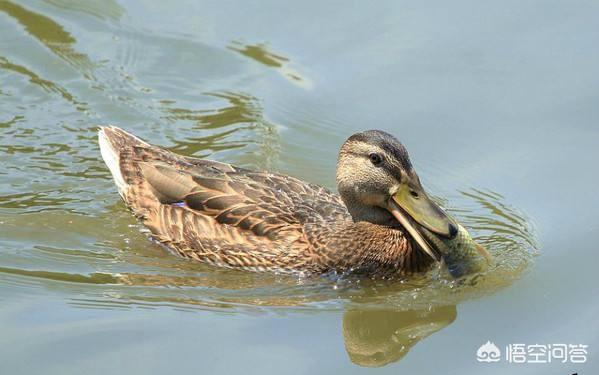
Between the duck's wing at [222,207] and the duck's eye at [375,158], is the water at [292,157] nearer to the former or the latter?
the duck's wing at [222,207]

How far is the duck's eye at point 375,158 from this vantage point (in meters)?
9.77

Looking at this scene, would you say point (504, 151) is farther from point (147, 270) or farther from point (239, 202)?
point (147, 270)

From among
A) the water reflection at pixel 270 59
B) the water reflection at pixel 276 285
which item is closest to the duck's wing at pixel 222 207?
the water reflection at pixel 276 285

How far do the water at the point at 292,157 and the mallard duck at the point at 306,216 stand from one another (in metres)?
0.18

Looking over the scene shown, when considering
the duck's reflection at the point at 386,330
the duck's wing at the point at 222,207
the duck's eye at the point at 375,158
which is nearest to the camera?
the duck's reflection at the point at 386,330

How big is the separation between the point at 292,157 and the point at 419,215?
9.63 feet

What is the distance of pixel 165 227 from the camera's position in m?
10.9

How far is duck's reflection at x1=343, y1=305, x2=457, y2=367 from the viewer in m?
8.88

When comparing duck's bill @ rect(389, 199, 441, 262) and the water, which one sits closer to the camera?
the water

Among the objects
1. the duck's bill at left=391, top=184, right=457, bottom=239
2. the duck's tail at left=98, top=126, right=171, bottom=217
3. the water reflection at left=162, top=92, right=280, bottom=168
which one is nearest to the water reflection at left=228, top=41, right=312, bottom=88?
the water reflection at left=162, top=92, right=280, bottom=168

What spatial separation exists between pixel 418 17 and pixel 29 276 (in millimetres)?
5944

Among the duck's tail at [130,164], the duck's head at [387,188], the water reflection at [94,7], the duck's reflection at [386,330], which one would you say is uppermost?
the water reflection at [94,7]

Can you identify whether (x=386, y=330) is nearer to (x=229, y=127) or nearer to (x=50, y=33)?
(x=229, y=127)

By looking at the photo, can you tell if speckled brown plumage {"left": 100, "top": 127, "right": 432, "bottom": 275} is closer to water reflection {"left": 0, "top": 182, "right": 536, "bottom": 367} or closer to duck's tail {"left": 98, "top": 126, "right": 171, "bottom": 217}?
duck's tail {"left": 98, "top": 126, "right": 171, "bottom": 217}
